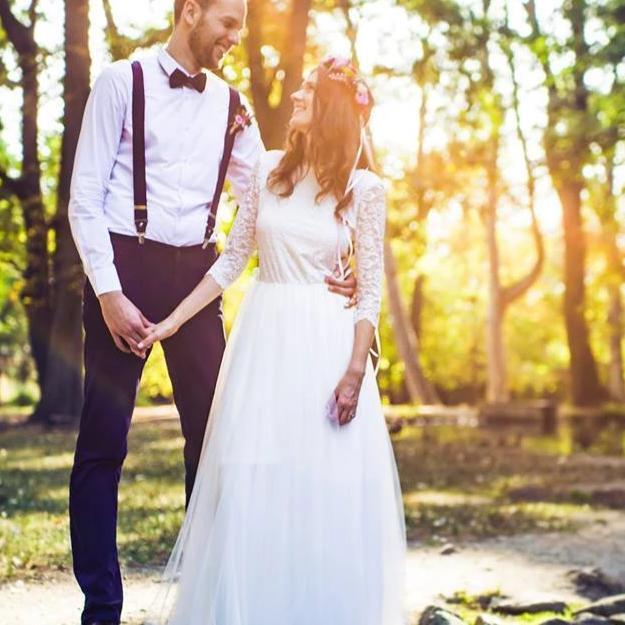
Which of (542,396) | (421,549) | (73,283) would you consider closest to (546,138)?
(73,283)

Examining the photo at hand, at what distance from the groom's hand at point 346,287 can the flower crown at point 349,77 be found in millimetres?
648

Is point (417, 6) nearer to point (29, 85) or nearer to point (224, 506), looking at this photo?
point (29, 85)

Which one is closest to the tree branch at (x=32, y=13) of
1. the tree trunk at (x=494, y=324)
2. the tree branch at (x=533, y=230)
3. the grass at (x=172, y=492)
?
the grass at (x=172, y=492)

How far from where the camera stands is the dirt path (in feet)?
19.0

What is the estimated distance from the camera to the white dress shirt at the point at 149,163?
4.64 m

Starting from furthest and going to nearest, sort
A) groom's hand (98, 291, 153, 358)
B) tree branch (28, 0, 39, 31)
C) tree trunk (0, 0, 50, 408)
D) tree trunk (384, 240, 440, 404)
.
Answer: tree trunk (384, 240, 440, 404) → tree branch (28, 0, 39, 31) → tree trunk (0, 0, 50, 408) → groom's hand (98, 291, 153, 358)

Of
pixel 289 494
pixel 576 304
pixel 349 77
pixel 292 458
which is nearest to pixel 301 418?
pixel 292 458

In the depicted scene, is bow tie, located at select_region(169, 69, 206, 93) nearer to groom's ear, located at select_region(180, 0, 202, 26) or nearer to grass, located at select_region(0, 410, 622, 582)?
groom's ear, located at select_region(180, 0, 202, 26)

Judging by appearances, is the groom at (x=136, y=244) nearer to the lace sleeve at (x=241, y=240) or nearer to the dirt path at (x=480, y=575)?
the lace sleeve at (x=241, y=240)

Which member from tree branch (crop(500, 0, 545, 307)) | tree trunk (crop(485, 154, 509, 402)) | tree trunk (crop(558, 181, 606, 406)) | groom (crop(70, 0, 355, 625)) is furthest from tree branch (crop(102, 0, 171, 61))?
tree trunk (crop(485, 154, 509, 402))

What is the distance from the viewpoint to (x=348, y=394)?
4617 mm

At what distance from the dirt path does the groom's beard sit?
237 cm

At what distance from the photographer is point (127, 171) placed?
4750 mm

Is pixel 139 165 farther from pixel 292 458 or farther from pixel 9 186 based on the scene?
pixel 9 186
